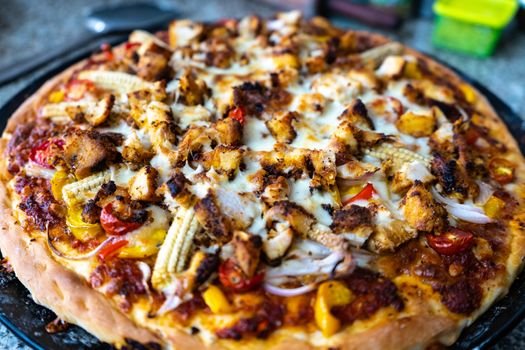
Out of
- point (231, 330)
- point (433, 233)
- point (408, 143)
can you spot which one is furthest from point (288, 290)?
point (408, 143)

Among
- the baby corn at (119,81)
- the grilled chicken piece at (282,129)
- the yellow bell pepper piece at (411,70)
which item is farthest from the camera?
the yellow bell pepper piece at (411,70)

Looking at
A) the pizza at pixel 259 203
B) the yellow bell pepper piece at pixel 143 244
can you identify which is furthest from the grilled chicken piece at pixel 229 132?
the yellow bell pepper piece at pixel 143 244

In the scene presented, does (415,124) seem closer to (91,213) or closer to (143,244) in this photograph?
(143,244)

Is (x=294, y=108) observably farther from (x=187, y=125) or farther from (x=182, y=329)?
(x=182, y=329)

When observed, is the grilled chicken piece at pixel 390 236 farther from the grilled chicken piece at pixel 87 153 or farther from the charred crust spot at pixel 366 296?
the grilled chicken piece at pixel 87 153

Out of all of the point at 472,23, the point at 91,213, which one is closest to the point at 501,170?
the point at 91,213

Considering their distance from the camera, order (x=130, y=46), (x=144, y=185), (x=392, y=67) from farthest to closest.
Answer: (x=130, y=46), (x=392, y=67), (x=144, y=185)

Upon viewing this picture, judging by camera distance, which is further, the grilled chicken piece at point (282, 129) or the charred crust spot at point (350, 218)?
the grilled chicken piece at point (282, 129)
